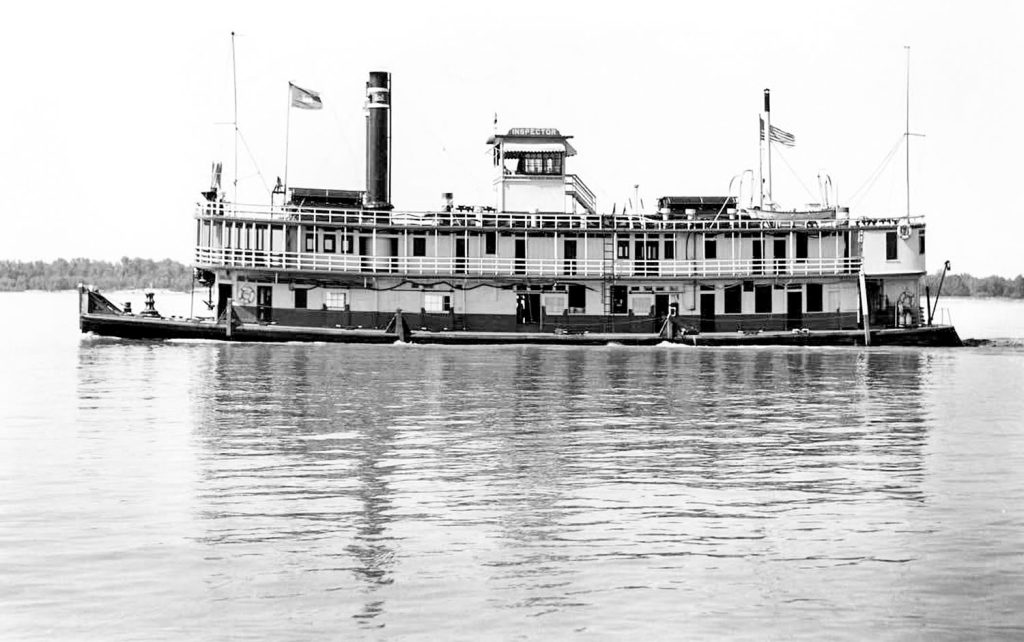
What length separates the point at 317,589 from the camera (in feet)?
41.7

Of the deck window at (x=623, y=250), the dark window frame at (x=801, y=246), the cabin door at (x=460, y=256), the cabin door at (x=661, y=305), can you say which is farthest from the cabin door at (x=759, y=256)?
the cabin door at (x=460, y=256)

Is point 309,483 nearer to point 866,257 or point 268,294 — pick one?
point 268,294

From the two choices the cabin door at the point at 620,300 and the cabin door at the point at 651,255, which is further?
the cabin door at the point at 620,300

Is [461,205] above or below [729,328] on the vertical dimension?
above

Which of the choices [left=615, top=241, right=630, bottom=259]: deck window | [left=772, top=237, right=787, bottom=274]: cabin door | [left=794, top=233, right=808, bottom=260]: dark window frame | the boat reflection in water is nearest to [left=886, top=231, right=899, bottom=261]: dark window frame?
[left=794, top=233, right=808, bottom=260]: dark window frame

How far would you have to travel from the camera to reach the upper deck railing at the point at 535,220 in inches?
2056

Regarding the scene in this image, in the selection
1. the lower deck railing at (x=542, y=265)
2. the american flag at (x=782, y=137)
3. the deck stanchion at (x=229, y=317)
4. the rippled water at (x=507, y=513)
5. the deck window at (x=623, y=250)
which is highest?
the american flag at (x=782, y=137)

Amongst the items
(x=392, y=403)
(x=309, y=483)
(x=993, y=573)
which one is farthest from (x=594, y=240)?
(x=993, y=573)

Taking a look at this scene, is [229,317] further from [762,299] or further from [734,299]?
[762,299]

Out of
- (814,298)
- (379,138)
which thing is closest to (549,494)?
(814,298)

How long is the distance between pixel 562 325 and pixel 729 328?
6802mm

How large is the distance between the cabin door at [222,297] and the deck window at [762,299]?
21.4m

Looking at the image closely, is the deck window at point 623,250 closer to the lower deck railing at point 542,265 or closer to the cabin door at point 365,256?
the lower deck railing at point 542,265

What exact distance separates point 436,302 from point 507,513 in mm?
36409
